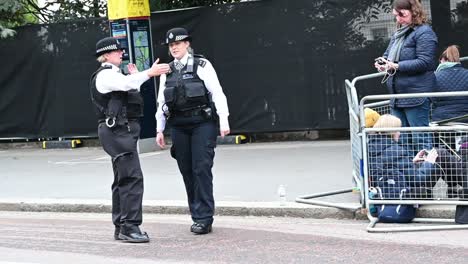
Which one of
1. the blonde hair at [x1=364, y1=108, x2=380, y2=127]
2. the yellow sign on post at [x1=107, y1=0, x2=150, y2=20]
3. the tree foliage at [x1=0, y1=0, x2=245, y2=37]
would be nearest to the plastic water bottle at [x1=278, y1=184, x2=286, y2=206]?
the blonde hair at [x1=364, y1=108, x2=380, y2=127]

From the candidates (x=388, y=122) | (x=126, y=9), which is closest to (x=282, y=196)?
(x=388, y=122)

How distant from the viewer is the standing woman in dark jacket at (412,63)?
7051 mm

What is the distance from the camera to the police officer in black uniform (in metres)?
6.46

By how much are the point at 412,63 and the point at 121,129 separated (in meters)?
3.05

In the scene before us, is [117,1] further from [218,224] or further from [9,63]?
[218,224]

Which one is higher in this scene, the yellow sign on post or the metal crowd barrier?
the yellow sign on post

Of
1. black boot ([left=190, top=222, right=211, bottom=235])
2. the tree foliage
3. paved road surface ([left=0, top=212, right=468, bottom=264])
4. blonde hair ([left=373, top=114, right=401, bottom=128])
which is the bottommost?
paved road surface ([left=0, top=212, right=468, bottom=264])

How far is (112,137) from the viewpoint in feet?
21.4

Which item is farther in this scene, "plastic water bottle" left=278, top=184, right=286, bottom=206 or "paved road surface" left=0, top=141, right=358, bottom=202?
"paved road surface" left=0, top=141, right=358, bottom=202

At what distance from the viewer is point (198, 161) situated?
21.9 feet

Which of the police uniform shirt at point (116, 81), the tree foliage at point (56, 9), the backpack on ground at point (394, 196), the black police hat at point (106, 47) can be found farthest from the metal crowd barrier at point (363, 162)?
the tree foliage at point (56, 9)

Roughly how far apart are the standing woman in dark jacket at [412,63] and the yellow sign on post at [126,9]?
5742 millimetres

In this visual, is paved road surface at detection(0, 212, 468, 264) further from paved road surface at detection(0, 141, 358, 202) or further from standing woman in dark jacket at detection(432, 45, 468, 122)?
standing woman in dark jacket at detection(432, 45, 468, 122)

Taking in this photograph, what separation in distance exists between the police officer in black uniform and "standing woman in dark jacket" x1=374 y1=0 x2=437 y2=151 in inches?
102
